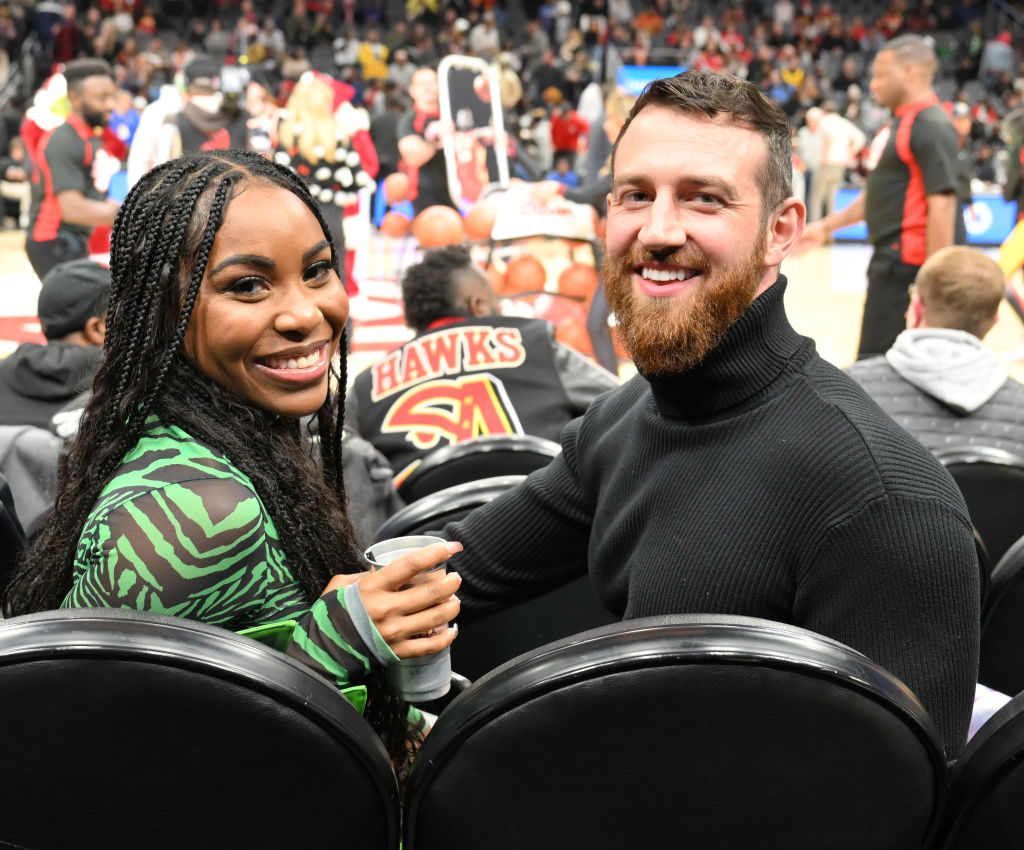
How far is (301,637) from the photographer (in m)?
1.12

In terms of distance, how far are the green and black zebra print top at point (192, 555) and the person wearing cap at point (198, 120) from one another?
5.25 m

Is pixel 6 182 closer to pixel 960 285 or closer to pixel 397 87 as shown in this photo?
pixel 397 87

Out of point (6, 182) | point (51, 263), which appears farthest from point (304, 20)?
point (51, 263)

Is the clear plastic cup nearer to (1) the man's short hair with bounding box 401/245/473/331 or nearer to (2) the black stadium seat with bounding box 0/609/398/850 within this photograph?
(2) the black stadium seat with bounding box 0/609/398/850

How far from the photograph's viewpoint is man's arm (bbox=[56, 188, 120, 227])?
492 centimetres

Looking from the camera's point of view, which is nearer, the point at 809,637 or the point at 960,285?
the point at 809,637

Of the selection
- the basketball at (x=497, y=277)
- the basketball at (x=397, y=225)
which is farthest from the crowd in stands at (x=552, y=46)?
the basketball at (x=497, y=277)

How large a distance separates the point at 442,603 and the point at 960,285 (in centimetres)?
213

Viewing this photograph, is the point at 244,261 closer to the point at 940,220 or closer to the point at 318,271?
the point at 318,271

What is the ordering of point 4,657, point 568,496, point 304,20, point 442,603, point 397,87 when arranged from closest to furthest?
point 4,657
point 442,603
point 568,496
point 397,87
point 304,20

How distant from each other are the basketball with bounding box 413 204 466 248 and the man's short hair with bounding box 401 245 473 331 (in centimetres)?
257

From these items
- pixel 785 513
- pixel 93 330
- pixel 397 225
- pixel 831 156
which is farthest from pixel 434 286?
pixel 831 156

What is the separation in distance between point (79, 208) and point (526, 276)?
6.61ft

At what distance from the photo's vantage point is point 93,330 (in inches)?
112
